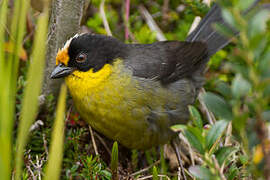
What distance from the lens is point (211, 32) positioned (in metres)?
3.52

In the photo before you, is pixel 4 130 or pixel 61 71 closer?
pixel 4 130

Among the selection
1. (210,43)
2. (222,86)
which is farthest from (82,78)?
(222,86)

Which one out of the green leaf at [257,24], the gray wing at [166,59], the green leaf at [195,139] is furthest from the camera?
the gray wing at [166,59]

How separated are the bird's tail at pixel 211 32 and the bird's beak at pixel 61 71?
4.52ft

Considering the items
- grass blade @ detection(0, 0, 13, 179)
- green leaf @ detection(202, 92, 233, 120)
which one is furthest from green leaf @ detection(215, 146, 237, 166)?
grass blade @ detection(0, 0, 13, 179)

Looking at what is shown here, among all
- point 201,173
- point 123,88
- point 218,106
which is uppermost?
point 123,88

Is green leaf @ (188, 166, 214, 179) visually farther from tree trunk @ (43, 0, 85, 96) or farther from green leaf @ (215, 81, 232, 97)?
tree trunk @ (43, 0, 85, 96)

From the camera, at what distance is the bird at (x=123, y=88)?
2.74m

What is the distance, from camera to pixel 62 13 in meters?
2.83

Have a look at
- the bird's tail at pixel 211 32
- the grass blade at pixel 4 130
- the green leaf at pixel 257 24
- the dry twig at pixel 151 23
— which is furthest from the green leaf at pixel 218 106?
the dry twig at pixel 151 23

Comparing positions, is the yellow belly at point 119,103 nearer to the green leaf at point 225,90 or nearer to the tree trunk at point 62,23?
the tree trunk at point 62,23

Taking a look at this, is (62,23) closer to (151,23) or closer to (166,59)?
(166,59)

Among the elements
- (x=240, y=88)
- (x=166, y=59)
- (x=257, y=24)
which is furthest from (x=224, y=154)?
(x=166, y=59)

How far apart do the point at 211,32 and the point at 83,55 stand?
1.34 meters
